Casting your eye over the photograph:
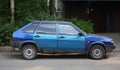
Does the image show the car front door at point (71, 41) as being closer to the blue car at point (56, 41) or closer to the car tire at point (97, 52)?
the blue car at point (56, 41)

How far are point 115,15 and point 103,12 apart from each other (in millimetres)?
924

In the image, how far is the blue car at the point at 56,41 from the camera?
15.0 metres

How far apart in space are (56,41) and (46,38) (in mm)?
399

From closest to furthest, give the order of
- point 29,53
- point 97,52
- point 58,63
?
point 58,63 < point 29,53 < point 97,52

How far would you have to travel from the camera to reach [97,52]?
15227mm

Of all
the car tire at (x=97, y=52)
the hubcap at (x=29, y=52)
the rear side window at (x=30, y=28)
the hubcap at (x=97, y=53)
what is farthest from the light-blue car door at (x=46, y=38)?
the hubcap at (x=97, y=53)

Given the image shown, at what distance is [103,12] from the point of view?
29.4 meters

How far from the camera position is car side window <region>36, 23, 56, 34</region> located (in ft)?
49.9

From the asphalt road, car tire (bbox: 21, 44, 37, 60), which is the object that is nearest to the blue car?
car tire (bbox: 21, 44, 37, 60)

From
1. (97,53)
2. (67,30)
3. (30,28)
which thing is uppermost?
(30,28)

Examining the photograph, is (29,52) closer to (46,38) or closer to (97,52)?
(46,38)

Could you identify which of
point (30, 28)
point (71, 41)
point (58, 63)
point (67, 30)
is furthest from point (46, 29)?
point (58, 63)

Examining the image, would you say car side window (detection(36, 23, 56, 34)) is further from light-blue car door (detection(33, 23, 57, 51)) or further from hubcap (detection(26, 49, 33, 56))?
hubcap (detection(26, 49, 33, 56))

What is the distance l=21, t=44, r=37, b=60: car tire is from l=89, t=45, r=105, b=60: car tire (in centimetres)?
216
